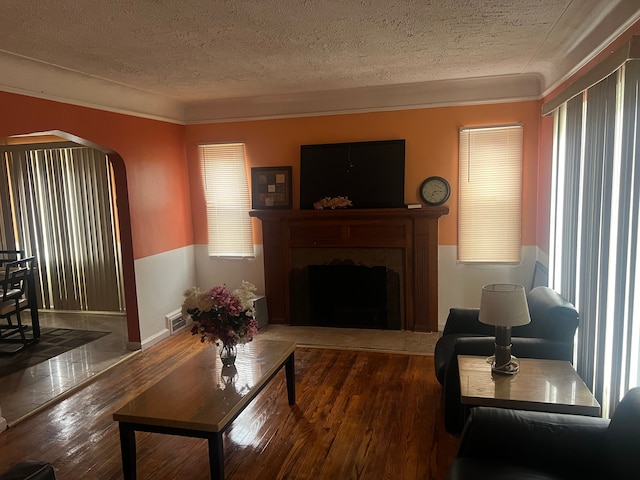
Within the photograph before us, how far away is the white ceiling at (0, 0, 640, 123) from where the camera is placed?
2.50 m

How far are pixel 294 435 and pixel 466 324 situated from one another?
1.59 metres

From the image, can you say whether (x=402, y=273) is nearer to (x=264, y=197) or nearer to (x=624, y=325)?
(x=264, y=197)

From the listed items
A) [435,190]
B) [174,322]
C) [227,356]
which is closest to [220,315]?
[227,356]

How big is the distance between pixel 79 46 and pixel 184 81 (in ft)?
4.02

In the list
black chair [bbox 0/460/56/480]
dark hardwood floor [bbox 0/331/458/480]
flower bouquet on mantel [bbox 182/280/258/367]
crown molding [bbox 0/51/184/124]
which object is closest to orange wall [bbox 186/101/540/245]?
crown molding [bbox 0/51/184/124]

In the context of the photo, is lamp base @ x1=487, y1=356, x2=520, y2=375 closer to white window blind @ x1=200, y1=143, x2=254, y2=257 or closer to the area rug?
white window blind @ x1=200, y1=143, x2=254, y2=257

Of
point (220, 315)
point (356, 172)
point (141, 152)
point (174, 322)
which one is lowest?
point (174, 322)

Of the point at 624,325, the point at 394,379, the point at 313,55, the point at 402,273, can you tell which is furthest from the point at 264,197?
the point at 624,325

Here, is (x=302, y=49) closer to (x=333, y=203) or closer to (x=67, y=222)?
(x=333, y=203)

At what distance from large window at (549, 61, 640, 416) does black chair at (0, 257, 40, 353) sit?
5070 millimetres

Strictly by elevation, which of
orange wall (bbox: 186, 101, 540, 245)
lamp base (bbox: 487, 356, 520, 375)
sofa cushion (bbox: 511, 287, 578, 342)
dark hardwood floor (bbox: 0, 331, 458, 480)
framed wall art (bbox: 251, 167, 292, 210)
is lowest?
dark hardwood floor (bbox: 0, 331, 458, 480)

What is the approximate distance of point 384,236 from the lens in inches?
195

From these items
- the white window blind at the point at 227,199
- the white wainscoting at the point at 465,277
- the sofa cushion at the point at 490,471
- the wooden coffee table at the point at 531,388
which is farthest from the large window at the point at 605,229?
the white window blind at the point at 227,199

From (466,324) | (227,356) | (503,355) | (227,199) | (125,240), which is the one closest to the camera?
(503,355)
